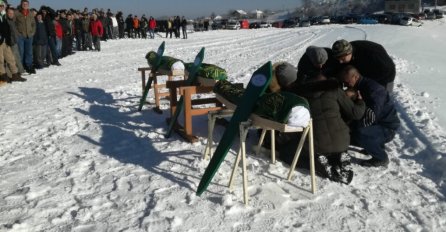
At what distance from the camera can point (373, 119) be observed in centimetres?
445

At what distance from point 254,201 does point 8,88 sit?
7981 millimetres

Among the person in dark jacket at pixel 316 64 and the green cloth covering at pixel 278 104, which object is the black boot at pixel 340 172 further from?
the green cloth covering at pixel 278 104

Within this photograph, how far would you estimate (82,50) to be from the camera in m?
18.4

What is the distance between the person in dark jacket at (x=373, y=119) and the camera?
4.47 metres

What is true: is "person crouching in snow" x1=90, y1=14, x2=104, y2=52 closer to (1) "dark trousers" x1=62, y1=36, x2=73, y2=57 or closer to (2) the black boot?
(1) "dark trousers" x1=62, y1=36, x2=73, y2=57

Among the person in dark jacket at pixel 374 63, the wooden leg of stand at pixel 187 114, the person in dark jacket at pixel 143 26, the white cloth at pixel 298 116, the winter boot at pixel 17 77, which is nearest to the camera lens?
the white cloth at pixel 298 116

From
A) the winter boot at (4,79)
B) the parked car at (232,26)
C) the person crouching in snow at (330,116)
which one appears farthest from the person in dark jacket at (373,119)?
the parked car at (232,26)

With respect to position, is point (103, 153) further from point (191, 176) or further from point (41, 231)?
point (41, 231)

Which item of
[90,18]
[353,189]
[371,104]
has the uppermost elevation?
[90,18]

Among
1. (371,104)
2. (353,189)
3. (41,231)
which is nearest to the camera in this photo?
(41,231)

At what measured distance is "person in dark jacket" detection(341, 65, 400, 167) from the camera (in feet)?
14.7

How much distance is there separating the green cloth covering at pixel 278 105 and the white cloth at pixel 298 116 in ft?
0.10

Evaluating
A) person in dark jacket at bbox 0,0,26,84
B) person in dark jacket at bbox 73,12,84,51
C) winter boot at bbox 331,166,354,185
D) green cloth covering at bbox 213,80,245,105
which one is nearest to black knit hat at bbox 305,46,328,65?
green cloth covering at bbox 213,80,245,105

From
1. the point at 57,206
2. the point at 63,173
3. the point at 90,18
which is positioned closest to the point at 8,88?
the point at 63,173
